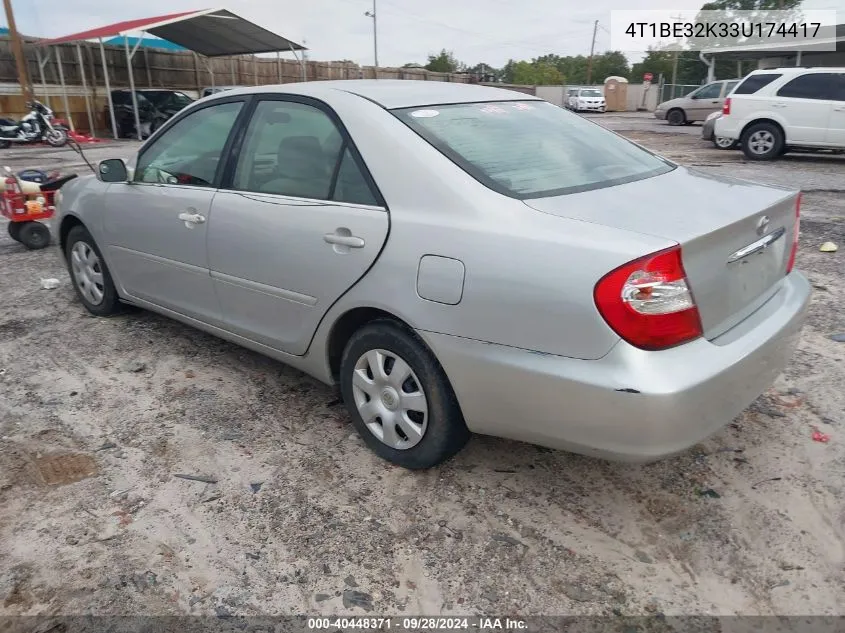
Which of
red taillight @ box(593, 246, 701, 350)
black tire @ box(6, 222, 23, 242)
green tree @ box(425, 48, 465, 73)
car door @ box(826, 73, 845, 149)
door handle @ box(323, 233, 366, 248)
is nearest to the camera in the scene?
red taillight @ box(593, 246, 701, 350)

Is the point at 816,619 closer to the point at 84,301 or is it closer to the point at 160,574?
the point at 160,574

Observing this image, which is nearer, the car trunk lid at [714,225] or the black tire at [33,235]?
the car trunk lid at [714,225]

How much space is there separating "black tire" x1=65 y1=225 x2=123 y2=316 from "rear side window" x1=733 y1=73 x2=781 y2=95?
12471 mm

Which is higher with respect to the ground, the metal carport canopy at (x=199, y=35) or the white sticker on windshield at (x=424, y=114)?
the metal carport canopy at (x=199, y=35)

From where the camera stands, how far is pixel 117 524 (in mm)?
2594

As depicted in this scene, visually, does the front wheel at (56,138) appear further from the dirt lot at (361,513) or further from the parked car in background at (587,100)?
the parked car in background at (587,100)

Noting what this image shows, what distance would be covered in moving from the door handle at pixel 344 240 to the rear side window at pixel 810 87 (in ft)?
40.7

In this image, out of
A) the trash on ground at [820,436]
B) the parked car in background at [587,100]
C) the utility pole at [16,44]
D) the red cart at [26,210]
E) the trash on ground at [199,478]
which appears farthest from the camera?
the parked car in background at [587,100]

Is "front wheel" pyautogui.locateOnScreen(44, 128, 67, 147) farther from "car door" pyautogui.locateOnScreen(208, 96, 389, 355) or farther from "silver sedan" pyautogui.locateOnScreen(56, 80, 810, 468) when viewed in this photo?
"car door" pyautogui.locateOnScreen(208, 96, 389, 355)

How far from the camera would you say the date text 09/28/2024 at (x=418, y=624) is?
2121 millimetres

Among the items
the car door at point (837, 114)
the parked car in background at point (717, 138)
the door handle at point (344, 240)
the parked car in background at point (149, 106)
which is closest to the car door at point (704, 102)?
the parked car in background at point (717, 138)

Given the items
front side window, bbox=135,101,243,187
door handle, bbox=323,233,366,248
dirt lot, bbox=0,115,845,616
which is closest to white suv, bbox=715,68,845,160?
dirt lot, bbox=0,115,845,616

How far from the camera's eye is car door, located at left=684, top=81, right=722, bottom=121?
22.1 metres

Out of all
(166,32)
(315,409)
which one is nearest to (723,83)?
(166,32)
